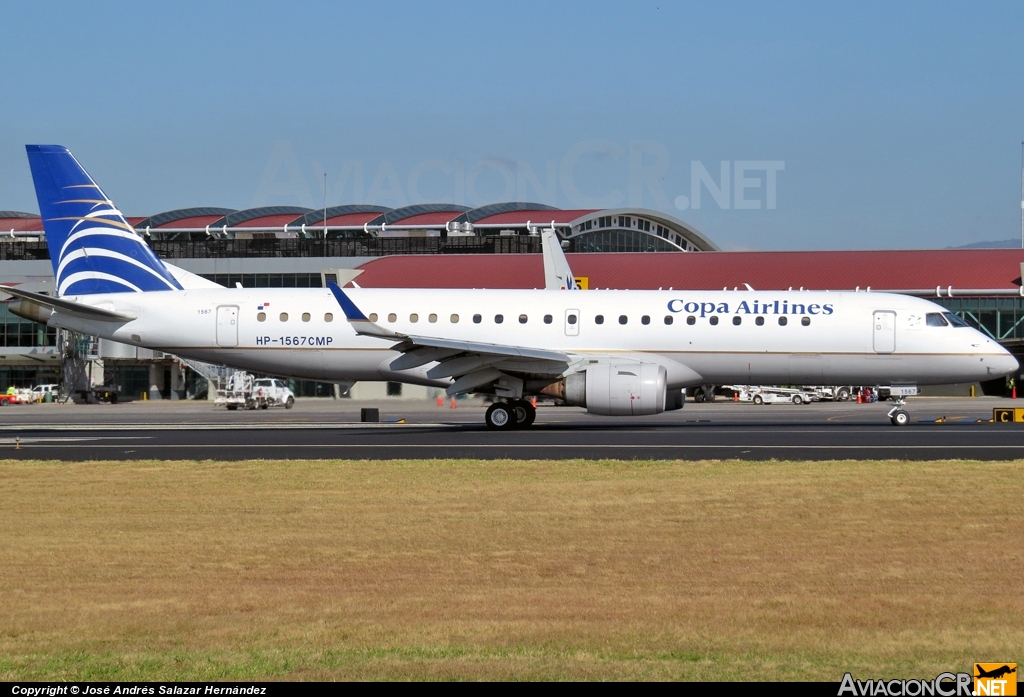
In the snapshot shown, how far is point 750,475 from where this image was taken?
16.9 m

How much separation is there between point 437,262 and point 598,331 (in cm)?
4089

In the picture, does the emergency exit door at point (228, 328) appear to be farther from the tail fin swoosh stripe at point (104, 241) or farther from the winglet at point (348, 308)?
the winglet at point (348, 308)

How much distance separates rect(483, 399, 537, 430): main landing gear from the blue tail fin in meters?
9.62

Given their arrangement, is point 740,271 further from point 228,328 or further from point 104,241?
point 104,241

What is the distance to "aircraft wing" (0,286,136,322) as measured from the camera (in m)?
28.8

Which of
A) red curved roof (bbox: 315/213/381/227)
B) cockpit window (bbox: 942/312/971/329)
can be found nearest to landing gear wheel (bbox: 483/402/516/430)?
A: cockpit window (bbox: 942/312/971/329)

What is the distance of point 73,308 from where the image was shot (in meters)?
29.4

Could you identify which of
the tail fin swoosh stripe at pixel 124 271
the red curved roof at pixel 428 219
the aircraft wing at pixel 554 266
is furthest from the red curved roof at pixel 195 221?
the tail fin swoosh stripe at pixel 124 271

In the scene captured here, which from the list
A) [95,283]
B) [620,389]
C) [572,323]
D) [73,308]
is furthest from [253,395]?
[620,389]

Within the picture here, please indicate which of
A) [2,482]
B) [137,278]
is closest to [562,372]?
[137,278]

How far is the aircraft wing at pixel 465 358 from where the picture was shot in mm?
26438

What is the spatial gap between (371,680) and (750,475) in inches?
441

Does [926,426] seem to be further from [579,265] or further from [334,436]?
[579,265]

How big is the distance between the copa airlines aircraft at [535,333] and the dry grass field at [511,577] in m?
12.1
